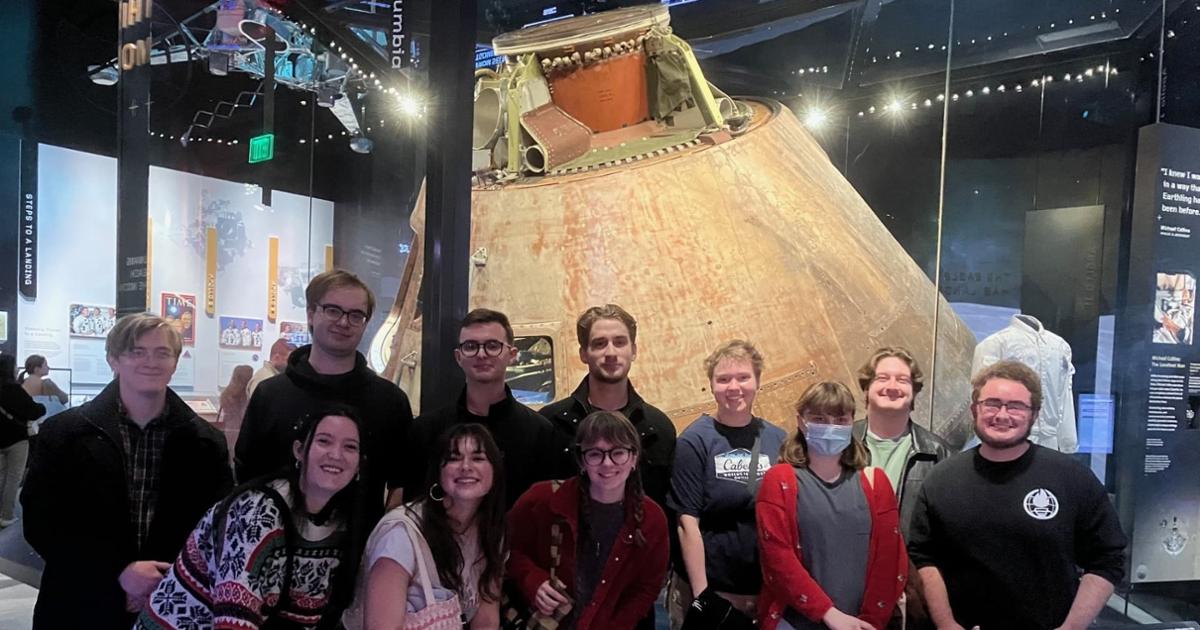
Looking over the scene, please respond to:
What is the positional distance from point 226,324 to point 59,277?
3.77 m

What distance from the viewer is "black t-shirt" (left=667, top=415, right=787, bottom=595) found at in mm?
2404

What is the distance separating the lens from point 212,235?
4.89 metres

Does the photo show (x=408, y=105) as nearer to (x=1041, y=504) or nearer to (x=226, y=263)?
(x=226, y=263)

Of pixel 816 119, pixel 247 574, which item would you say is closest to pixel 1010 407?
pixel 247 574

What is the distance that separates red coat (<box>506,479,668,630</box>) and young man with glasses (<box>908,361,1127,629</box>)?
2.63 feet

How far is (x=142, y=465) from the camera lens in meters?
2.20

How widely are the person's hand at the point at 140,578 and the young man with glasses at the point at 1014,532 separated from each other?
207 centimetres

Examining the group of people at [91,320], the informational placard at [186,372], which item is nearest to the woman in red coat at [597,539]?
the informational placard at [186,372]

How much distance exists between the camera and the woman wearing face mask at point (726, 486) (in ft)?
7.87

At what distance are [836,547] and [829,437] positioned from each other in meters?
0.29

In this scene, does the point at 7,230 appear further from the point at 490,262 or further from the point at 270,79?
the point at 490,262

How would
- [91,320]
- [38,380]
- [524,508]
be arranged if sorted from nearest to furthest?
[524,508], [38,380], [91,320]

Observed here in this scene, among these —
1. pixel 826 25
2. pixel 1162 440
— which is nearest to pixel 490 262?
pixel 826 25

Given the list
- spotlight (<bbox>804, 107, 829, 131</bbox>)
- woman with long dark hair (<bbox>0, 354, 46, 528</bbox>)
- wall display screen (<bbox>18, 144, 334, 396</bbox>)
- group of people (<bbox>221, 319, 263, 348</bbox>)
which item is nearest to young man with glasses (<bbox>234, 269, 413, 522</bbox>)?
wall display screen (<bbox>18, 144, 334, 396</bbox>)
